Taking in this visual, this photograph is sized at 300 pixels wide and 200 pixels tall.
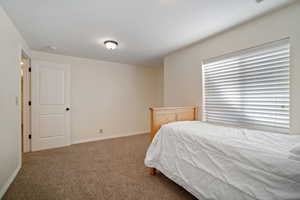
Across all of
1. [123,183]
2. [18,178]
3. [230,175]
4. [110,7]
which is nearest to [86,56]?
[110,7]

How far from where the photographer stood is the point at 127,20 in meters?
1.99

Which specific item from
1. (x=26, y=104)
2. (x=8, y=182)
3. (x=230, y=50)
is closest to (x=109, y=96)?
(x=26, y=104)

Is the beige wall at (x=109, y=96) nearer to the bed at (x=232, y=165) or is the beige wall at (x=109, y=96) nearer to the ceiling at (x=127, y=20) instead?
the ceiling at (x=127, y=20)

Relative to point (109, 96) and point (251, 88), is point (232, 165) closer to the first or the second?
point (251, 88)

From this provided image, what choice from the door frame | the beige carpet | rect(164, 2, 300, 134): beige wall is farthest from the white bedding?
the door frame

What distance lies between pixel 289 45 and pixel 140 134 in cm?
396

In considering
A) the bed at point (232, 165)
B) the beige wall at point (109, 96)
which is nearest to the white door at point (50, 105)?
the beige wall at point (109, 96)

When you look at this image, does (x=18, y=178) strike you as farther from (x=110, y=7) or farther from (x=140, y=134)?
(x=140, y=134)

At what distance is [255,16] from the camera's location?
1884 millimetres

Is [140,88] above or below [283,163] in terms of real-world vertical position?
above

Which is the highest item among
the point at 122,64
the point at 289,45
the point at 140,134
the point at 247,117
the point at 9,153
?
the point at 122,64

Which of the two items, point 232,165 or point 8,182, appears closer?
point 232,165

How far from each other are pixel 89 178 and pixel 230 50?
293 cm

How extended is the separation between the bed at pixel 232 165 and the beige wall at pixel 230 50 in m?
0.94
